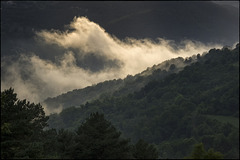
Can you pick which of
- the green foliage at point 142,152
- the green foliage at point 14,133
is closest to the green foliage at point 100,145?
the green foliage at point 142,152

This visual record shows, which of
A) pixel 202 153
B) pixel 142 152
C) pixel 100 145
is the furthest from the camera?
pixel 142 152

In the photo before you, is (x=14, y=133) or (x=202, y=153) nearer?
(x=202, y=153)

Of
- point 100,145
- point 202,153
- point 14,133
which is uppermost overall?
point 14,133

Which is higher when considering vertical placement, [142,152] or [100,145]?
[100,145]

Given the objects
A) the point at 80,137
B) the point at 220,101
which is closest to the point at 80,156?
the point at 80,137

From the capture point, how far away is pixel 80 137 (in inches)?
2181

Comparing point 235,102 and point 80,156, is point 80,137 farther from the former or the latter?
point 235,102

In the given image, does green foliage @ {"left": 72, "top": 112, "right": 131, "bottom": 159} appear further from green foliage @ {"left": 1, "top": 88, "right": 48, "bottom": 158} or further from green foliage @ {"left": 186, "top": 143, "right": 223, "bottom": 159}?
green foliage @ {"left": 186, "top": 143, "right": 223, "bottom": 159}

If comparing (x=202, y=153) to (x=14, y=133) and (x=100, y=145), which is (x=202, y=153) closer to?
(x=100, y=145)

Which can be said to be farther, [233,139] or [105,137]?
[233,139]

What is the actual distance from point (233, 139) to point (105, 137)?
90347 mm

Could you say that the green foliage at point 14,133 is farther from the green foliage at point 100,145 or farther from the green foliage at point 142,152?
the green foliage at point 142,152

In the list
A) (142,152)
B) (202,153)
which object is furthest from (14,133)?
(202,153)

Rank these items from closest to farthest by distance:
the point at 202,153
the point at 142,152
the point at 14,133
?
the point at 202,153 → the point at 14,133 → the point at 142,152
